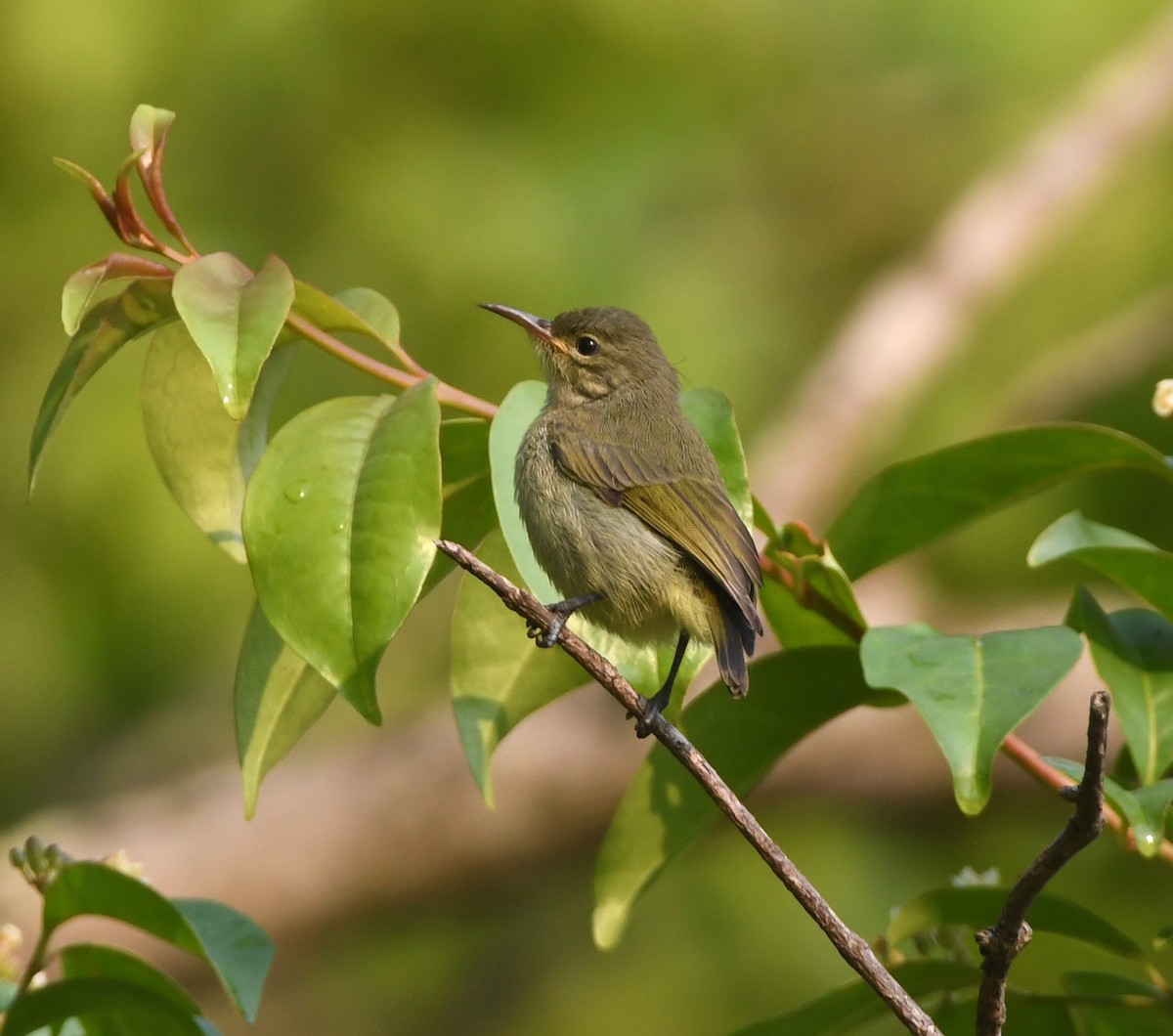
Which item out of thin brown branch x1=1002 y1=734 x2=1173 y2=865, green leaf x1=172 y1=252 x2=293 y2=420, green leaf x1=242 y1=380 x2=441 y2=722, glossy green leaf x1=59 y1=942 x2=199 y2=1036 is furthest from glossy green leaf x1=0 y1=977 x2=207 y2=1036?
thin brown branch x1=1002 y1=734 x2=1173 y2=865

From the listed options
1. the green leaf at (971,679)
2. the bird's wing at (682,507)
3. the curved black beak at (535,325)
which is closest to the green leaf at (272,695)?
the bird's wing at (682,507)

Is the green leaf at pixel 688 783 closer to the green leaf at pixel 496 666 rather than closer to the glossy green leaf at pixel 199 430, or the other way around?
the green leaf at pixel 496 666

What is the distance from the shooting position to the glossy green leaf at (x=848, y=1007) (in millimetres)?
2010

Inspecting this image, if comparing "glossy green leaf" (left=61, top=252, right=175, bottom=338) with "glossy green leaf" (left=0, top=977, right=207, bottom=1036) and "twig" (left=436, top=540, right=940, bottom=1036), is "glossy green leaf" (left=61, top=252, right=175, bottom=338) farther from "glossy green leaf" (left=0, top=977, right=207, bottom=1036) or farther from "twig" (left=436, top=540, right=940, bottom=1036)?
"glossy green leaf" (left=0, top=977, right=207, bottom=1036)

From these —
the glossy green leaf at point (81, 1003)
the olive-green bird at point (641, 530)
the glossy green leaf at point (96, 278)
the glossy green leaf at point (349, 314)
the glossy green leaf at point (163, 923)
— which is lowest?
the glossy green leaf at point (81, 1003)

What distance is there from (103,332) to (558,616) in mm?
718

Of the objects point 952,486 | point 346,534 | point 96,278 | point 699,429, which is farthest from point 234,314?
point 952,486

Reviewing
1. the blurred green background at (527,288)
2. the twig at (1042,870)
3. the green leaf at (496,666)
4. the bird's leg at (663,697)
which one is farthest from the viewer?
the blurred green background at (527,288)

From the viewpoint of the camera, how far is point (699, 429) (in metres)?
2.24

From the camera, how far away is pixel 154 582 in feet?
19.9

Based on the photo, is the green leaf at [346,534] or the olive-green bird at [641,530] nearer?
the green leaf at [346,534]

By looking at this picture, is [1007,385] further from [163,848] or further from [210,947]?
[210,947]

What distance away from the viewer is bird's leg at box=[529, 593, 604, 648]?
1.96 meters

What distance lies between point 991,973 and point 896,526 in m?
0.91
